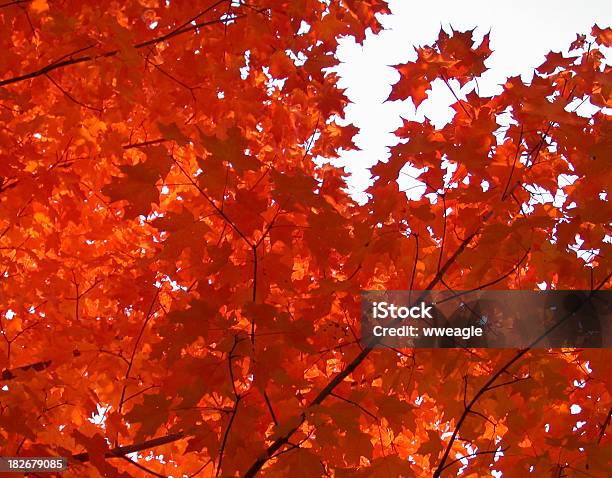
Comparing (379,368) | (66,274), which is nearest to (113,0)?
(66,274)

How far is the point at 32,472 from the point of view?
2.28 metres

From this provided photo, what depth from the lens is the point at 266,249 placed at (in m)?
2.54

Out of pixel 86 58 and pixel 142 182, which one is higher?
pixel 86 58

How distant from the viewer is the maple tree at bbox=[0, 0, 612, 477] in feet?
6.34

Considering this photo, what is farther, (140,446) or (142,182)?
(140,446)

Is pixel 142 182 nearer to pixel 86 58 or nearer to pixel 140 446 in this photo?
pixel 86 58

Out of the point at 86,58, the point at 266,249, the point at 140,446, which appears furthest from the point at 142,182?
the point at 140,446

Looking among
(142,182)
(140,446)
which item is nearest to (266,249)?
(142,182)

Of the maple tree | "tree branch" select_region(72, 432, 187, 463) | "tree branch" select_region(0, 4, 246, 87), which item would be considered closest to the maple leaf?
the maple tree

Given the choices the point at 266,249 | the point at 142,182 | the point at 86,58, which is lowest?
the point at 142,182

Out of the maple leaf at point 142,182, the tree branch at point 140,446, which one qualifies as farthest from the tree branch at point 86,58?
the tree branch at point 140,446

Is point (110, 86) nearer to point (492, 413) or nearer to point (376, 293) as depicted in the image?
point (376, 293)

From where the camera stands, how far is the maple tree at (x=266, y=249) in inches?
76.0

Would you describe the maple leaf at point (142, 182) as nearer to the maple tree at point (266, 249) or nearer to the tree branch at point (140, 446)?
the maple tree at point (266, 249)
